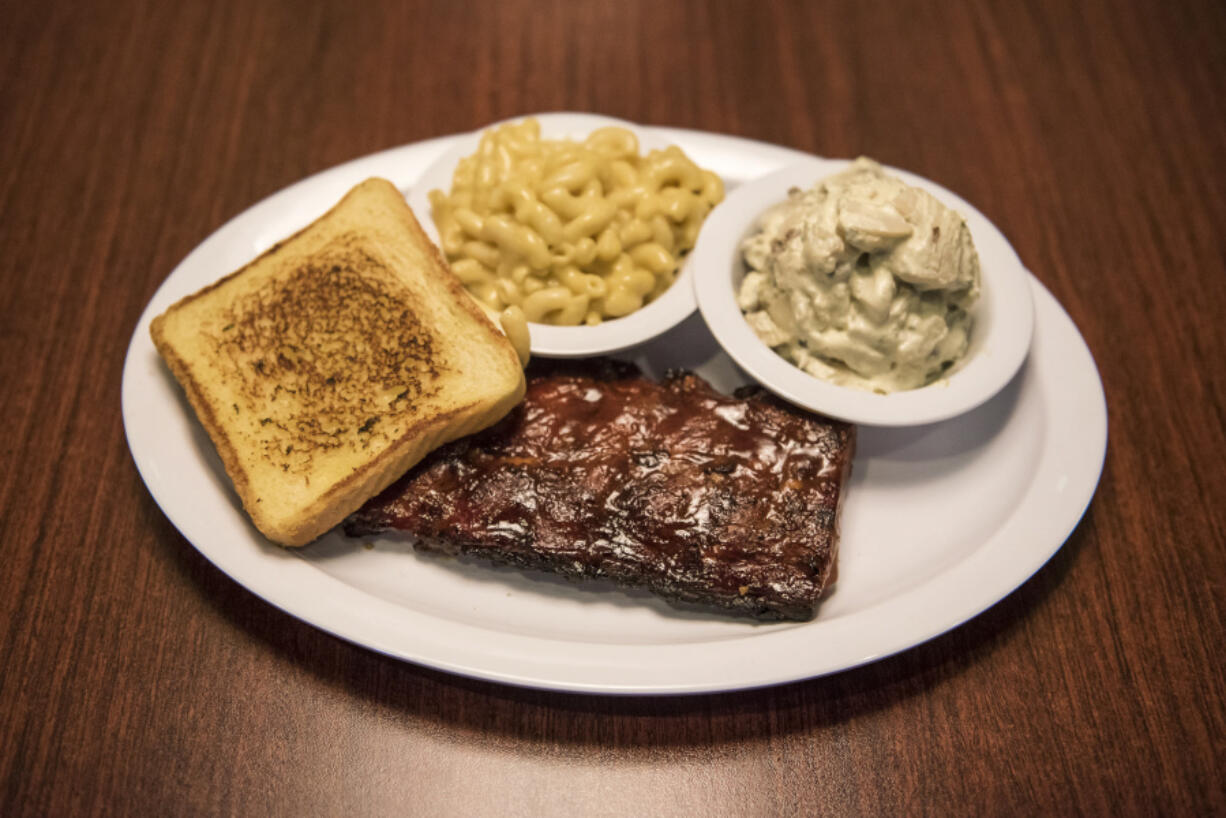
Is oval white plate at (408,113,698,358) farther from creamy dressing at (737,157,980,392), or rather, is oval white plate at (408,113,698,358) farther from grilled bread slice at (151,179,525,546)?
creamy dressing at (737,157,980,392)

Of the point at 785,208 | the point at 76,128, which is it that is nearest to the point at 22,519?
the point at 76,128

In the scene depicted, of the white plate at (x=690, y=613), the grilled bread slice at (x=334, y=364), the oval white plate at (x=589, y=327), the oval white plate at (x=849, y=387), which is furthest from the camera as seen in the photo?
the oval white plate at (x=589, y=327)

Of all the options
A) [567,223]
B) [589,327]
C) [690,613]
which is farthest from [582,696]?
[567,223]

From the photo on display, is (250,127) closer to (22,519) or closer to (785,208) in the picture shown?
(22,519)

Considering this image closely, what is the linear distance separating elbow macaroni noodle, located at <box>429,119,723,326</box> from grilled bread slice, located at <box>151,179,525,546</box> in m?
0.12

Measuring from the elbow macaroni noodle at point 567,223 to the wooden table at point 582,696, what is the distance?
0.92 meters

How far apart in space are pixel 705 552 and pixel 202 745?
1.17m

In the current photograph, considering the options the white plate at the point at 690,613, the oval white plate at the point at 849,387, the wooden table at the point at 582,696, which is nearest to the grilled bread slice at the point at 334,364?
the white plate at the point at 690,613

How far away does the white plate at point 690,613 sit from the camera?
1.72m

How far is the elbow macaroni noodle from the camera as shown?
2146 millimetres

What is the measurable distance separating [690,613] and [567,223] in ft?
3.34

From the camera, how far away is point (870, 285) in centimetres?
198

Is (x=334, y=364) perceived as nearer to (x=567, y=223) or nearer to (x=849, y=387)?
(x=567, y=223)

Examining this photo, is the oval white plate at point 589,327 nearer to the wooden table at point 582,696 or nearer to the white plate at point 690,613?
the white plate at point 690,613
